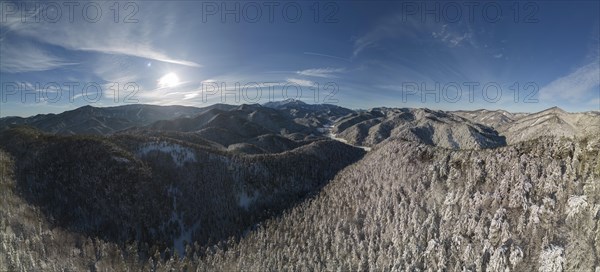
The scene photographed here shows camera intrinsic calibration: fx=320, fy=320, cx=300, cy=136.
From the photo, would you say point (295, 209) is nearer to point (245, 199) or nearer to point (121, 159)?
point (245, 199)

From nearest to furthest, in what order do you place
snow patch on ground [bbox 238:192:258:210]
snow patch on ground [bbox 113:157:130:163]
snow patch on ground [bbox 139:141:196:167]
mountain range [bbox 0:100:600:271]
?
mountain range [bbox 0:100:600:271] < snow patch on ground [bbox 113:157:130:163] < snow patch on ground [bbox 238:192:258:210] < snow patch on ground [bbox 139:141:196:167]

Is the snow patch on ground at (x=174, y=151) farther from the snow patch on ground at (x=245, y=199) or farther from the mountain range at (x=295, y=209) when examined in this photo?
the snow patch on ground at (x=245, y=199)

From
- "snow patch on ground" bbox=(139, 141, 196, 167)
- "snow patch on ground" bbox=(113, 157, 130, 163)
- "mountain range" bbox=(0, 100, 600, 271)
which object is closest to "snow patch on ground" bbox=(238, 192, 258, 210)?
"mountain range" bbox=(0, 100, 600, 271)

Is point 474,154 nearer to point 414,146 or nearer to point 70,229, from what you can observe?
point 414,146

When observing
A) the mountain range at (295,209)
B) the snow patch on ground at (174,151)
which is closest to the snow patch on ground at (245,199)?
the mountain range at (295,209)

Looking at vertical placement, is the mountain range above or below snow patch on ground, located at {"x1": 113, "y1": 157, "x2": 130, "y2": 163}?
below

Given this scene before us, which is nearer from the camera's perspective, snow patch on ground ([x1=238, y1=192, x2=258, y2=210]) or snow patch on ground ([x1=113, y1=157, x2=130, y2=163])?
snow patch on ground ([x1=113, y1=157, x2=130, y2=163])

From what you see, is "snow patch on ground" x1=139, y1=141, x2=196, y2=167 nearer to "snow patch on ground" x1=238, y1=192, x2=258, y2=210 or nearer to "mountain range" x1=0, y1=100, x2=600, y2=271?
"mountain range" x1=0, y1=100, x2=600, y2=271

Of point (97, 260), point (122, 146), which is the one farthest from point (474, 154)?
point (122, 146)

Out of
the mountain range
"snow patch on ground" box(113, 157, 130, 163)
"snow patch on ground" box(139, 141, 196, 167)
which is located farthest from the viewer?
"snow patch on ground" box(139, 141, 196, 167)
